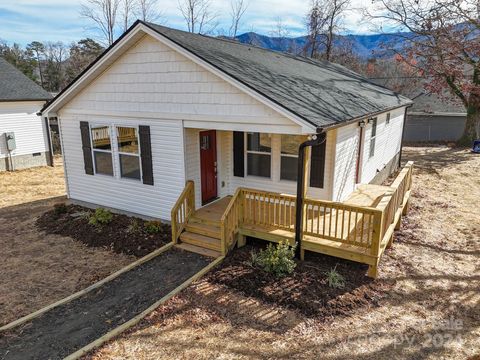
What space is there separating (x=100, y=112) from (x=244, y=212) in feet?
17.3

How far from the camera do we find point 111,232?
30.0 ft

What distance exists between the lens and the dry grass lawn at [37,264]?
21.3 ft

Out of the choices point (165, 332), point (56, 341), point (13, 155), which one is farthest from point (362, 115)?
point (13, 155)

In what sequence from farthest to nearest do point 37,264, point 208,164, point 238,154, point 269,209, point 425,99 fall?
point 425,99 < point 238,154 < point 208,164 < point 37,264 < point 269,209

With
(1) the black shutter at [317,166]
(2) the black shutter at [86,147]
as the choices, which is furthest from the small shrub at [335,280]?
(2) the black shutter at [86,147]

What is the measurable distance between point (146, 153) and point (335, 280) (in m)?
5.77

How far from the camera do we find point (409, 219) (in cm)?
1027

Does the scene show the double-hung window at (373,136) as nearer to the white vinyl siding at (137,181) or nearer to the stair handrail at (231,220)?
the stair handrail at (231,220)

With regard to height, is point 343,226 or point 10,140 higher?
point 10,140

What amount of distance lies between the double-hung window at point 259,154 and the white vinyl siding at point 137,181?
1.99 metres

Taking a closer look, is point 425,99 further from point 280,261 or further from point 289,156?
point 280,261

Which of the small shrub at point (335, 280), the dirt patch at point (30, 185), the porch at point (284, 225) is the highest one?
the porch at point (284, 225)

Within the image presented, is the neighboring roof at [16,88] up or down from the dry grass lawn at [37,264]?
up

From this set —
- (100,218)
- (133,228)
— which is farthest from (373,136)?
(100,218)
